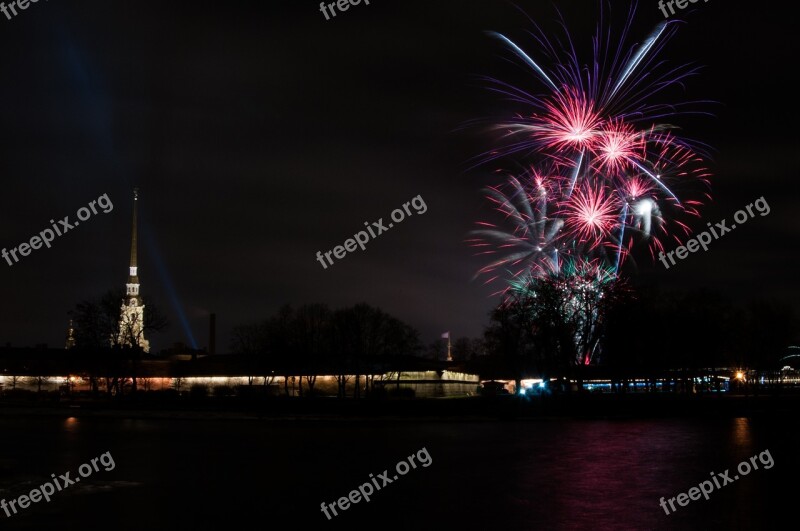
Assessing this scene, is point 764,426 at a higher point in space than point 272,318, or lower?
lower

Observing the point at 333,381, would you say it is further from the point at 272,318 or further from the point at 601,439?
the point at 601,439

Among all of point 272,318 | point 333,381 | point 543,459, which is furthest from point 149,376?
point 543,459

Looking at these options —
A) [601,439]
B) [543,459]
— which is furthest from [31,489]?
[601,439]

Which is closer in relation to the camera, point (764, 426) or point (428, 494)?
point (428, 494)

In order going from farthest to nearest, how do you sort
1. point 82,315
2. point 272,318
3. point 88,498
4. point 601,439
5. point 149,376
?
1. point 149,376
2. point 272,318
3. point 82,315
4. point 601,439
5. point 88,498

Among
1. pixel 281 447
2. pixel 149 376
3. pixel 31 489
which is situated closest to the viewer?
pixel 31 489

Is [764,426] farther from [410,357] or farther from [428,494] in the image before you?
[410,357]
